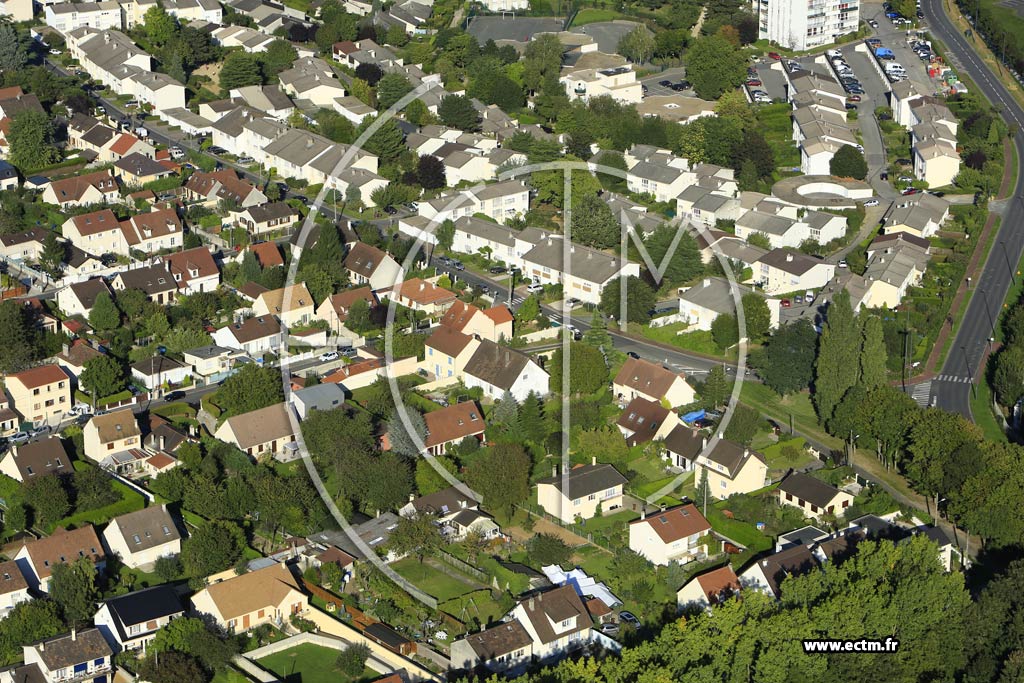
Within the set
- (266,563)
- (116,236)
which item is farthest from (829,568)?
(116,236)

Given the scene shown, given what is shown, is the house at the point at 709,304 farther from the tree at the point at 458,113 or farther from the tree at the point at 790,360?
the tree at the point at 458,113

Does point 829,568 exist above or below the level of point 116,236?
above

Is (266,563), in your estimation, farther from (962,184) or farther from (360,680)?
(962,184)

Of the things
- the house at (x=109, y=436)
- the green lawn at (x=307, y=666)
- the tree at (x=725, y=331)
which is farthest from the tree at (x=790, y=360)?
the house at (x=109, y=436)

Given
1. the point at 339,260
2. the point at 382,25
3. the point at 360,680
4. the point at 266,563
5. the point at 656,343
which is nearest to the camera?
the point at 360,680

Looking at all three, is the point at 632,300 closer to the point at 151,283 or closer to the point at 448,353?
the point at 448,353

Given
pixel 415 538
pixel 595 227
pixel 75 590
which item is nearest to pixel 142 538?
pixel 75 590
